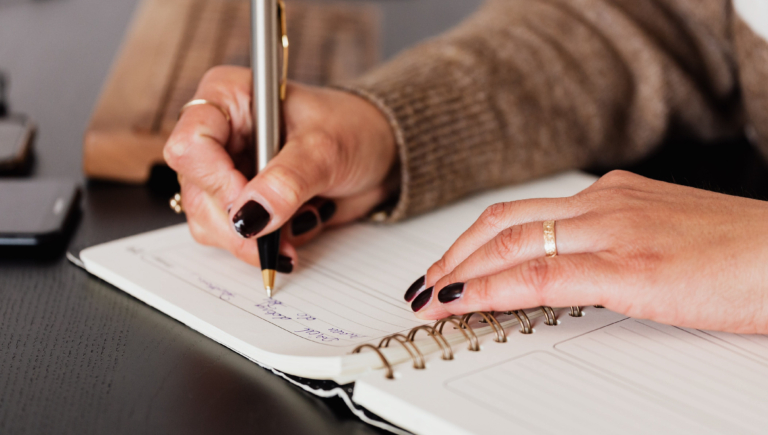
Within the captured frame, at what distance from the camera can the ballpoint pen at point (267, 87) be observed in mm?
586

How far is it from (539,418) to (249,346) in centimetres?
20

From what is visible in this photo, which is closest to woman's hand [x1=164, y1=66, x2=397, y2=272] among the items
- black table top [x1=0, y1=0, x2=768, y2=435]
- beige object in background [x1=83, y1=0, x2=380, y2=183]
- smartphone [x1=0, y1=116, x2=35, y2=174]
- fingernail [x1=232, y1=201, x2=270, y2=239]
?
fingernail [x1=232, y1=201, x2=270, y2=239]

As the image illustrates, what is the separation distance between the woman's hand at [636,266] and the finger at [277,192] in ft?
0.47

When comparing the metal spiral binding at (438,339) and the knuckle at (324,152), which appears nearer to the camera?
the metal spiral binding at (438,339)

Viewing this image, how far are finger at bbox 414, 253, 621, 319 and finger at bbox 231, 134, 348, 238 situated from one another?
0.59 ft

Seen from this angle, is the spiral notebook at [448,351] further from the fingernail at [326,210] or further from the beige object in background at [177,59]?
the beige object in background at [177,59]

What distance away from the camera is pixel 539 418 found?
1.30ft

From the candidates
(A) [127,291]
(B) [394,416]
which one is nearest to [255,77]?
(A) [127,291]

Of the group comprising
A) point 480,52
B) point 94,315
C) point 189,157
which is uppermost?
point 480,52

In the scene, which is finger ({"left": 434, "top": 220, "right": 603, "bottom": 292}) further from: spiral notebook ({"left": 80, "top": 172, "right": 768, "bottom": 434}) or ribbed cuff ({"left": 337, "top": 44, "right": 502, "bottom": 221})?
ribbed cuff ({"left": 337, "top": 44, "right": 502, "bottom": 221})

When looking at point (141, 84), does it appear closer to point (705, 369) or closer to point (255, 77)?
point (255, 77)

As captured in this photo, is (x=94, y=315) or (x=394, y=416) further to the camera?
(x=94, y=315)

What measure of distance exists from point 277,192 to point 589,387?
0.96ft

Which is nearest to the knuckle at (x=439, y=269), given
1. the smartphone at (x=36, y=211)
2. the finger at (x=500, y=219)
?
the finger at (x=500, y=219)
